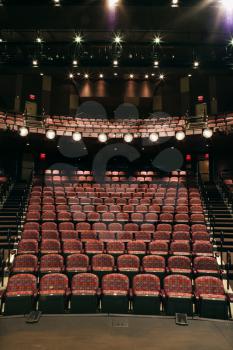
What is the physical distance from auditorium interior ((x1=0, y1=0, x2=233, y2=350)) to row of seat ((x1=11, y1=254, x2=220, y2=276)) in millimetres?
22

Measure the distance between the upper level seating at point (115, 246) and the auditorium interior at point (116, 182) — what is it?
2 centimetres

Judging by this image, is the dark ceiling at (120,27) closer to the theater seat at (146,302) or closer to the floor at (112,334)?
the theater seat at (146,302)

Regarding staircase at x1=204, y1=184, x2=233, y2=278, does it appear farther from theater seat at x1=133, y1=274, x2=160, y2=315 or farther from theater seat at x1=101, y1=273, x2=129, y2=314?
theater seat at x1=101, y1=273, x2=129, y2=314

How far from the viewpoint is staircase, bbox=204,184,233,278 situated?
20.6ft

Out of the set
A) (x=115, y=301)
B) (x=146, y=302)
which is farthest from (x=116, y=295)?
(x=146, y=302)

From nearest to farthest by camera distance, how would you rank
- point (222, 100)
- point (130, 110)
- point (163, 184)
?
point (163, 184) < point (222, 100) < point (130, 110)

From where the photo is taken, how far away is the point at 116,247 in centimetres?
572

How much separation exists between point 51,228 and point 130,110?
30.8 ft

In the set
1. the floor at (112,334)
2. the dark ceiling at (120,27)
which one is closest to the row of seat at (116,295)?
the floor at (112,334)

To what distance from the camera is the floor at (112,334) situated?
285cm

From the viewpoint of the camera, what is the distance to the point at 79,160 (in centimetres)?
1404

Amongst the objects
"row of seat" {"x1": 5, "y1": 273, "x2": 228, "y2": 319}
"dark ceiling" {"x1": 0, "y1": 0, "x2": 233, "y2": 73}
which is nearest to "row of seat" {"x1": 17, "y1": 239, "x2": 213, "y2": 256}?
"row of seat" {"x1": 5, "y1": 273, "x2": 228, "y2": 319}

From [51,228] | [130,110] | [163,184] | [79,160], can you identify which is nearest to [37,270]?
[51,228]

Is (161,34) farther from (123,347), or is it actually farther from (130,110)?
(123,347)
